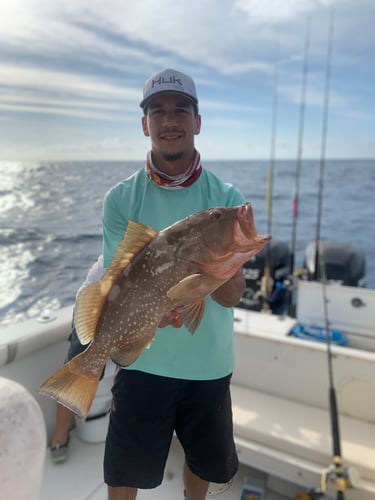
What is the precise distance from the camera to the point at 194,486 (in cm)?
235

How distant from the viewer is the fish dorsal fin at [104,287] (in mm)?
1713

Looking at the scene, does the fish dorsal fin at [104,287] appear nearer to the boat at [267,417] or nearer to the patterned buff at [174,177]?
the patterned buff at [174,177]

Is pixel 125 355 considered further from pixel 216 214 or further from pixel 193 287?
pixel 216 214

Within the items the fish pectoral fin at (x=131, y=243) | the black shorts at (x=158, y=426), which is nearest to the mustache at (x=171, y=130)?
the fish pectoral fin at (x=131, y=243)

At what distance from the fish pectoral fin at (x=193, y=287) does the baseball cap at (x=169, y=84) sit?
1.02 m

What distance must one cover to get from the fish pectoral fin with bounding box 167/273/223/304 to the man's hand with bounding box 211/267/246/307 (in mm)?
278

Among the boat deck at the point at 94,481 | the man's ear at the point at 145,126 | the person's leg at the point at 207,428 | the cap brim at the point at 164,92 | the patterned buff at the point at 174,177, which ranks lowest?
the boat deck at the point at 94,481

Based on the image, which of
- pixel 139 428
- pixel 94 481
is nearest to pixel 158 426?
pixel 139 428

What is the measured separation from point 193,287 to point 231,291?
0.38 m

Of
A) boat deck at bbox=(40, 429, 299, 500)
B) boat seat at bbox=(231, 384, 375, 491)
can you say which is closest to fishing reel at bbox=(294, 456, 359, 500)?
boat seat at bbox=(231, 384, 375, 491)

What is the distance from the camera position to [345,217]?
80.3 ft

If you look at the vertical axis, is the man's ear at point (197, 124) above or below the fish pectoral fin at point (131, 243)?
above

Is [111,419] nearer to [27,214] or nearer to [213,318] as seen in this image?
[213,318]

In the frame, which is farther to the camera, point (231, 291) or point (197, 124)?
point (197, 124)
